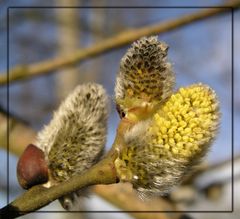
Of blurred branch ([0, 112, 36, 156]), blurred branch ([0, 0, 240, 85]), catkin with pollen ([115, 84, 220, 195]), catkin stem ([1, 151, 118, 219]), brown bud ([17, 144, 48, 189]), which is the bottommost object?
catkin stem ([1, 151, 118, 219])

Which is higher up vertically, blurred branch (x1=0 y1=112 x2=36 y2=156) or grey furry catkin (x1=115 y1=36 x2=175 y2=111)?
blurred branch (x1=0 y1=112 x2=36 y2=156)

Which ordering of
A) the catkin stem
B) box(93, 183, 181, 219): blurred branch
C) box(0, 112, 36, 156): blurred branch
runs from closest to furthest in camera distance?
the catkin stem, box(93, 183, 181, 219): blurred branch, box(0, 112, 36, 156): blurred branch

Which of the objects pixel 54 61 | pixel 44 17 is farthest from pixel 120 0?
pixel 54 61

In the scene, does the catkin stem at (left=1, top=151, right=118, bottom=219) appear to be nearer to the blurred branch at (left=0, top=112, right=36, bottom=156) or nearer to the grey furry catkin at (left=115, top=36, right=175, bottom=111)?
the grey furry catkin at (left=115, top=36, right=175, bottom=111)

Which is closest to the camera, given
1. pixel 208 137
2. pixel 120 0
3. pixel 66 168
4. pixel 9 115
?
pixel 208 137

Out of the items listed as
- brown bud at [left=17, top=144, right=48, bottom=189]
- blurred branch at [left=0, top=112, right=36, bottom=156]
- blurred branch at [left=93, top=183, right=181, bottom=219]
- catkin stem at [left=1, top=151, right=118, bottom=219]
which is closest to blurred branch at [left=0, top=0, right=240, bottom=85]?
blurred branch at [left=0, top=112, right=36, bottom=156]

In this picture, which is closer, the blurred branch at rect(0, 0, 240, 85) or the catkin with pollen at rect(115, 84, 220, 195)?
the catkin with pollen at rect(115, 84, 220, 195)

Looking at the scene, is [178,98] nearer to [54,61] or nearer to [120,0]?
[54,61]
